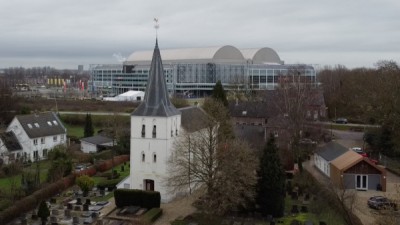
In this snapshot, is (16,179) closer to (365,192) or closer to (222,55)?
(365,192)

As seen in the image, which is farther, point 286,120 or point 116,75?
point 116,75

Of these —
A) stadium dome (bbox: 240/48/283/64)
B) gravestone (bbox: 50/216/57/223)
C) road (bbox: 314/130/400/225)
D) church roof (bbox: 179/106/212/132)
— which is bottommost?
gravestone (bbox: 50/216/57/223)

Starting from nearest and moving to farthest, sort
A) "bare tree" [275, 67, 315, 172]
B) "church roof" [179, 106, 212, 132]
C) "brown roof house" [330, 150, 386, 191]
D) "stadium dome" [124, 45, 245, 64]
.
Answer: "church roof" [179, 106, 212, 132] → "brown roof house" [330, 150, 386, 191] → "bare tree" [275, 67, 315, 172] → "stadium dome" [124, 45, 245, 64]

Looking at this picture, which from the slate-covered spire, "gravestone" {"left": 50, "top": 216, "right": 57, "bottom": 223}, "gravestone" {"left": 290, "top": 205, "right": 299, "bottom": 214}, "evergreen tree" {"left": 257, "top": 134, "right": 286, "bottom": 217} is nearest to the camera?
"gravestone" {"left": 50, "top": 216, "right": 57, "bottom": 223}

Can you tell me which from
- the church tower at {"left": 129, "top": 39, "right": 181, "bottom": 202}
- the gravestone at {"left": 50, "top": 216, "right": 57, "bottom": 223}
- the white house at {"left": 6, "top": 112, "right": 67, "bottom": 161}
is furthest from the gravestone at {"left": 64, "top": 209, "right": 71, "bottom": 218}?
the white house at {"left": 6, "top": 112, "right": 67, "bottom": 161}

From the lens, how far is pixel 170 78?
117 metres

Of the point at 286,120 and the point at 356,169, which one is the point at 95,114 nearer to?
the point at 286,120

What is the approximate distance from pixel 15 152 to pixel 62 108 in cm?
3784

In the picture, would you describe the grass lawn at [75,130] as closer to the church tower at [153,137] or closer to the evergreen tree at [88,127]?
the evergreen tree at [88,127]

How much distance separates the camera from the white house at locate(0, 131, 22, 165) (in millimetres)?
44459

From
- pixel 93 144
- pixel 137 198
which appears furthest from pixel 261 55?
pixel 137 198

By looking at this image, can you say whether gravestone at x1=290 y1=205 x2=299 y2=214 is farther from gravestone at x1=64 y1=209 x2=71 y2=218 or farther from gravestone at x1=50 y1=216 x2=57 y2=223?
gravestone at x1=50 y1=216 x2=57 y2=223

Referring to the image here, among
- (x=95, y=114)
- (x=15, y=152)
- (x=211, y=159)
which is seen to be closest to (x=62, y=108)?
(x=95, y=114)

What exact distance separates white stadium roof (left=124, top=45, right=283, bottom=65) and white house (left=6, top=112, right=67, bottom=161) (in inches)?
2710
